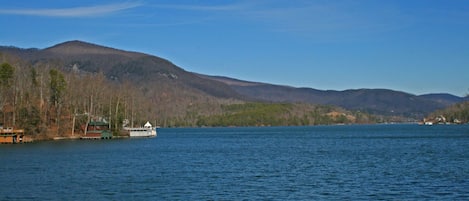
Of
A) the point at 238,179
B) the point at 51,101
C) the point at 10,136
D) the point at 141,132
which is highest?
the point at 51,101

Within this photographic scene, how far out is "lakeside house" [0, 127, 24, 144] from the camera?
107m

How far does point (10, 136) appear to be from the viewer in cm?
10719

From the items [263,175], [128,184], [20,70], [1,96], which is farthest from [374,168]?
[20,70]

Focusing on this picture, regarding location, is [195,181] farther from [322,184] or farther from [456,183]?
[456,183]

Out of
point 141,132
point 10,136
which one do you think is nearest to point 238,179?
point 10,136

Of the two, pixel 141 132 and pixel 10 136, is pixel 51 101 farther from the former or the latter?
pixel 141 132

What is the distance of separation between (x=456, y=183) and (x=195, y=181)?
56.8 feet

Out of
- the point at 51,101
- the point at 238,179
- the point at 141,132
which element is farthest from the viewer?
the point at 141,132

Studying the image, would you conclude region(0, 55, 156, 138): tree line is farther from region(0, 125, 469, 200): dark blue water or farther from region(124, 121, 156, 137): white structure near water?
region(0, 125, 469, 200): dark blue water

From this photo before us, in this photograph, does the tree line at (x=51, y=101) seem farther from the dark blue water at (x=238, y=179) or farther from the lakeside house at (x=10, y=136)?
the dark blue water at (x=238, y=179)

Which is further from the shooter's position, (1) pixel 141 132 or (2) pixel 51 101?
(1) pixel 141 132

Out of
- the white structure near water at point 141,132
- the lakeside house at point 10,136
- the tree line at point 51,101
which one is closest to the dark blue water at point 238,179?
the lakeside house at point 10,136

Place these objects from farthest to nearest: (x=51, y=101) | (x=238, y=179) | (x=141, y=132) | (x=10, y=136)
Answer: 1. (x=141, y=132)
2. (x=51, y=101)
3. (x=10, y=136)
4. (x=238, y=179)

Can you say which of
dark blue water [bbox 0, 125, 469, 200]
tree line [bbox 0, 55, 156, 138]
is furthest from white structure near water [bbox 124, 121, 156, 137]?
dark blue water [bbox 0, 125, 469, 200]
